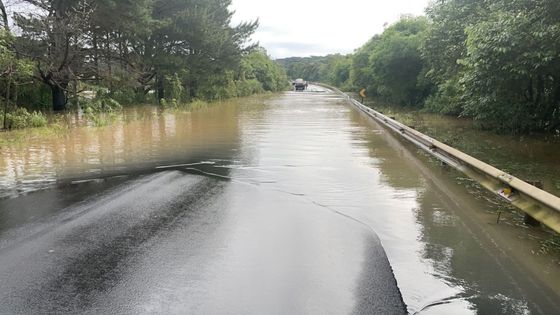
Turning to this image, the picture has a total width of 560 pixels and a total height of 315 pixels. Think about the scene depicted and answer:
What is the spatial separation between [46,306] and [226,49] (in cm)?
4032

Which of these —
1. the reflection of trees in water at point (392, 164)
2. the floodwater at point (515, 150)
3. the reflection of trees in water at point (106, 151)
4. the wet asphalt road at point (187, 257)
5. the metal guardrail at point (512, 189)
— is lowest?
the reflection of trees in water at point (106, 151)

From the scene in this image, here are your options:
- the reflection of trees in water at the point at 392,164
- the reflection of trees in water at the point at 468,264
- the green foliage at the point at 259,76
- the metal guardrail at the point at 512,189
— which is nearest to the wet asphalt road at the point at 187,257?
the reflection of trees in water at the point at 468,264

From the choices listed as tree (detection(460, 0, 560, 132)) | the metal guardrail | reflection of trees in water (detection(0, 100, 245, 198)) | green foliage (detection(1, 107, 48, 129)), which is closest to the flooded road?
reflection of trees in water (detection(0, 100, 245, 198))

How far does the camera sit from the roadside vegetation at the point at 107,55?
834 inches

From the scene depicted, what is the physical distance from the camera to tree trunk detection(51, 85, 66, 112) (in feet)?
84.3

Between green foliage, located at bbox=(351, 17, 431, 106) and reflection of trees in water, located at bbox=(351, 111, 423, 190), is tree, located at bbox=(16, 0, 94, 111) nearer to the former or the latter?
reflection of trees in water, located at bbox=(351, 111, 423, 190)

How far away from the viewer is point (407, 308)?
4.16m

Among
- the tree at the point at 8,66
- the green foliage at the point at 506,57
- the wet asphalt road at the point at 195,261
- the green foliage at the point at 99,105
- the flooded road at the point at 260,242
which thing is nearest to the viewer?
the wet asphalt road at the point at 195,261

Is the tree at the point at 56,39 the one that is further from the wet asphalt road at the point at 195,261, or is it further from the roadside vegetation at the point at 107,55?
the wet asphalt road at the point at 195,261

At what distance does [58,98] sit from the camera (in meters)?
26.0

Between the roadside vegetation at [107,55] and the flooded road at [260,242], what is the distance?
10.9 metres

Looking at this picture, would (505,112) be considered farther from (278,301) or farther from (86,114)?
(86,114)

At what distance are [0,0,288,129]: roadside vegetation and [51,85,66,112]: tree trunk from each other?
1.7 inches

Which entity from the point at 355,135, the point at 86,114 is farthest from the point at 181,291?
the point at 86,114
